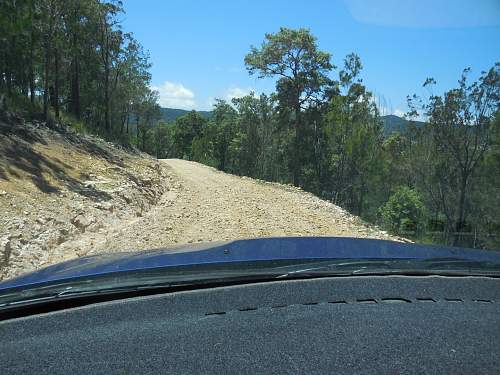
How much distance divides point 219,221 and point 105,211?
2646mm

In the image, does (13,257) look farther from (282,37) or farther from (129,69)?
(129,69)

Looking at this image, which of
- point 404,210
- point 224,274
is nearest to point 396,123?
point 404,210

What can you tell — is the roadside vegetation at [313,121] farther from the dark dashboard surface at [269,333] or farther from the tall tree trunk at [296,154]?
the dark dashboard surface at [269,333]

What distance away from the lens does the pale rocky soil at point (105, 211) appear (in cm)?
766

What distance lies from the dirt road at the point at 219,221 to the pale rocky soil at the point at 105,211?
0.02m

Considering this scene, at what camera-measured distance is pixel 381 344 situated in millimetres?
1376

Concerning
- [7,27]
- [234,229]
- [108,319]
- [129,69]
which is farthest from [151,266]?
[129,69]

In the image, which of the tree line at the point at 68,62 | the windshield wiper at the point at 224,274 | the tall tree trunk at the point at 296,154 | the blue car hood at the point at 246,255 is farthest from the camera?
the tall tree trunk at the point at 296,154

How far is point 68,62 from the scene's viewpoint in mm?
26109

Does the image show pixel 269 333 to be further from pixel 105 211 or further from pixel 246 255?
pixel 105 211

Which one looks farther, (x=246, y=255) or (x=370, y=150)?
(x=370, y=150)

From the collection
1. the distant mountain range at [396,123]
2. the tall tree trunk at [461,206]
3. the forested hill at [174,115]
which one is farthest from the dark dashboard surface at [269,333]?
the forested hill at [174,115]

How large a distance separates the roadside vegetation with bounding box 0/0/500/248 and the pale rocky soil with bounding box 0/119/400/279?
3176mm

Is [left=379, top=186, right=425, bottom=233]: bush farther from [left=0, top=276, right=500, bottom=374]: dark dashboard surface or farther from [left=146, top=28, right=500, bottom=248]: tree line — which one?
[left=0, top=276, right=500, bottom=374]: dark dashboard surface
